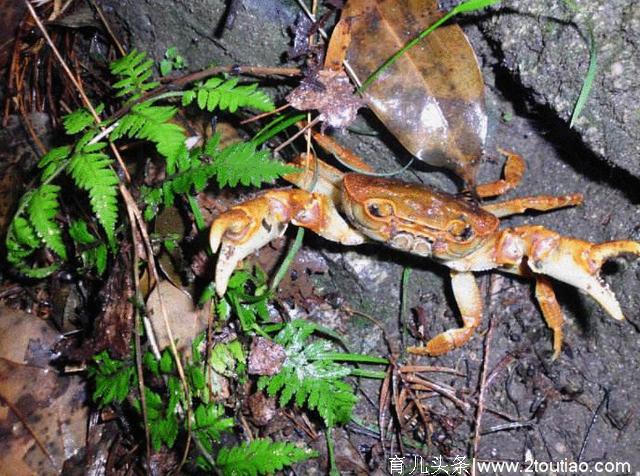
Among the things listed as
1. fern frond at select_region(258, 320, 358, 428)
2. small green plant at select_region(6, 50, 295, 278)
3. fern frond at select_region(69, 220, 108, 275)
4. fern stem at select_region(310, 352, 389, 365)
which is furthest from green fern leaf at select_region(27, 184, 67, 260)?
fern stem at select_region(310, 352, 389, 365)

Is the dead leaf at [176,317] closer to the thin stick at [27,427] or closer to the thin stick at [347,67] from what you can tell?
the thin stick at [27,427]

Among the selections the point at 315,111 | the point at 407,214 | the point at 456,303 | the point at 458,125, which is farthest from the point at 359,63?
the point at 456,303

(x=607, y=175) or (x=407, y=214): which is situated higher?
(x=607, y=175)

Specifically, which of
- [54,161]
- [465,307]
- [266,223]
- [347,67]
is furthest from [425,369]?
[54,161]

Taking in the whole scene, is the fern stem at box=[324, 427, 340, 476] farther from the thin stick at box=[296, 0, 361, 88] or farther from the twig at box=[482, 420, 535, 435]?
the thin stick at box=[296, 0, 361, 88]

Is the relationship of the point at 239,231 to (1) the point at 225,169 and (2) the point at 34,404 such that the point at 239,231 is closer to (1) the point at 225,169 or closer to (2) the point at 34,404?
(1) the point at 225,169

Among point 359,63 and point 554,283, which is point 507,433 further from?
point 359,63
